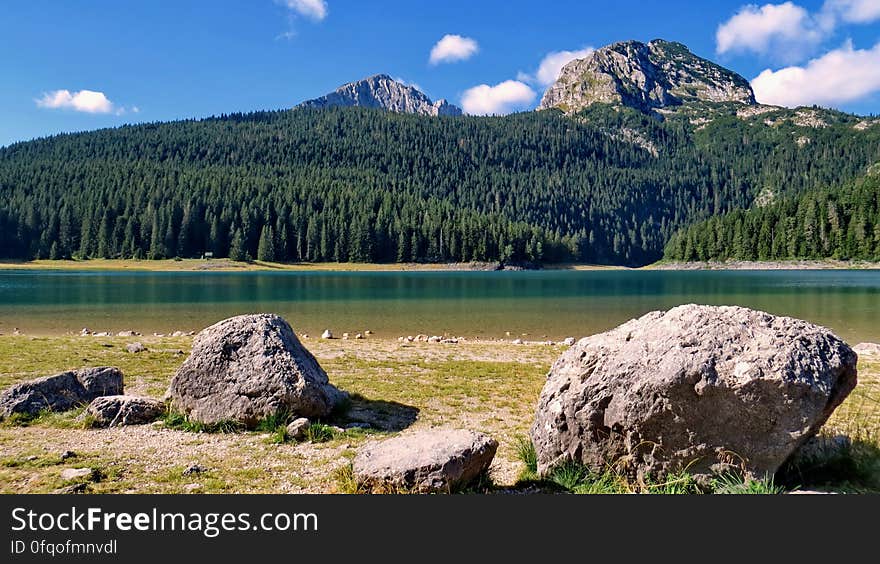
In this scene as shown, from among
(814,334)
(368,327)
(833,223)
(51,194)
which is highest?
(51,194)

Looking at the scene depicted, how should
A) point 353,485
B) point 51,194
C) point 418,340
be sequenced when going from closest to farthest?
point 353,485 < point 418,340 < point 51,194

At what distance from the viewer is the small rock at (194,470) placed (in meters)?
7.63

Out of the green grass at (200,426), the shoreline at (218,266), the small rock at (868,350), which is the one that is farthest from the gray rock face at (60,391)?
the shoreline at (218,266)

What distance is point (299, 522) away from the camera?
5312mm

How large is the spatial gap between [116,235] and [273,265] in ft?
183

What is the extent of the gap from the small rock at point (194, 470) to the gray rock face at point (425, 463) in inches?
102

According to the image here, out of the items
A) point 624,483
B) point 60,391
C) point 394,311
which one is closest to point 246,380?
point 60,391

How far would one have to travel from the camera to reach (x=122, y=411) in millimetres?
10250

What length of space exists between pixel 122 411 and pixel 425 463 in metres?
7.25

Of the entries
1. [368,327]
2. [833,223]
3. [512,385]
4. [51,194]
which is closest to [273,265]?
[51,194]

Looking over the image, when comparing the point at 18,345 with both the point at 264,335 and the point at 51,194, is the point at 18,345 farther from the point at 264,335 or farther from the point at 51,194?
the point at 51,194

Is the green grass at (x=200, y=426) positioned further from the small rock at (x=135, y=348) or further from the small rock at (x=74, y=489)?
the small rock at (x=135, y=348)

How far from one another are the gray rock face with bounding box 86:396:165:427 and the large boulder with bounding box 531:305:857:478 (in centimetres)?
821

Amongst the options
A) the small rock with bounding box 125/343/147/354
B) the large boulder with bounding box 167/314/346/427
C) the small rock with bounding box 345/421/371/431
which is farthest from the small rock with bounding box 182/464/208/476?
the small rock with bounding box 125/343/147/354
